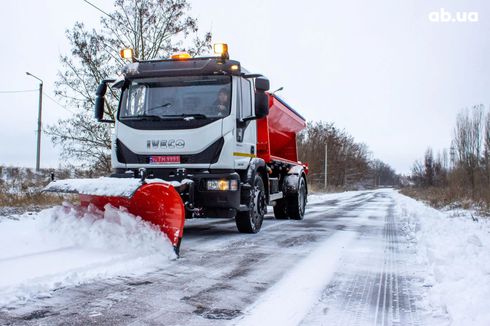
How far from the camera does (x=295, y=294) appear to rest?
141 inches

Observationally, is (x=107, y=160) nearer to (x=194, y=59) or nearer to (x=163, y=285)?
(x=194, y=59)

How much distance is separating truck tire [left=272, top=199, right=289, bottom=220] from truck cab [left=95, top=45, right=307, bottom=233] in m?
3.40

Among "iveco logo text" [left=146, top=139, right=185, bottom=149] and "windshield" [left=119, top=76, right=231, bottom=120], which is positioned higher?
"windshield" [left=119, top=76, right=231, bottom=120]

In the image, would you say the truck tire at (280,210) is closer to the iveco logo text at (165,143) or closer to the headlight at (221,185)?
the headlight at (221,185)

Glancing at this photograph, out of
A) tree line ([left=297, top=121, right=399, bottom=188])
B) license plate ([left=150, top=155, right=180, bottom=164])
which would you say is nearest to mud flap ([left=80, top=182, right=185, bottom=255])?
license plate ([left=150, top=155, right=180, bottom=164])

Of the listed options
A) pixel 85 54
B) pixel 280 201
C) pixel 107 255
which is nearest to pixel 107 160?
pixel 85 54

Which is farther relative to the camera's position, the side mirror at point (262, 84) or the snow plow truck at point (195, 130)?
the side mirror at point (262, 84)

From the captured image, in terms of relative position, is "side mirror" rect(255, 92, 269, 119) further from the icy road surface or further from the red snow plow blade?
the red snow plow blade

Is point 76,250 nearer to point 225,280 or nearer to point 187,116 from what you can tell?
point 225,280

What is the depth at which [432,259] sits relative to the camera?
16.2 ft

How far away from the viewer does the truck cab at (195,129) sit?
638 centimetres

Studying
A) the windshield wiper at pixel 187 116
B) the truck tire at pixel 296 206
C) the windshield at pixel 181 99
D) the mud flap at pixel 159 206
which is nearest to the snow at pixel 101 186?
the mud flap at pixel 159 206

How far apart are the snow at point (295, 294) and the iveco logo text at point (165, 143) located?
2468 millimetres

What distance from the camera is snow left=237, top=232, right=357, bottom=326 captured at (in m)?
2.95
